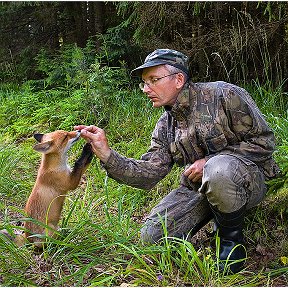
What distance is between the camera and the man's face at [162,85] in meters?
3.89

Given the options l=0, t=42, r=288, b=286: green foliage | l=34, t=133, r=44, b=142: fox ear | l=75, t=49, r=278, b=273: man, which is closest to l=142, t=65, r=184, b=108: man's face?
l=75, t=49, r=278, b=273: man

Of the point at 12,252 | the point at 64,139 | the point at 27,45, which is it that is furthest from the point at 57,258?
the point at 27,45

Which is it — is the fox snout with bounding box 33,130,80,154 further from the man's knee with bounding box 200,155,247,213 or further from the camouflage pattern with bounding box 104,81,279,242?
the man's knee with bounding box 200,155,247,213

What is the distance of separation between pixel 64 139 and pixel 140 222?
1151 mm

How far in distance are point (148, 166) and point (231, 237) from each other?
977 mm

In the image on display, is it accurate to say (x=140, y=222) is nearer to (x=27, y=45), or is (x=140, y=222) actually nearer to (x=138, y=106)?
(x=138, y=106)

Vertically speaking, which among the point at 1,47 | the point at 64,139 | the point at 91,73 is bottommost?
the point at 1,47

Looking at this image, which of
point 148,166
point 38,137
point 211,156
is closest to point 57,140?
point 38,137

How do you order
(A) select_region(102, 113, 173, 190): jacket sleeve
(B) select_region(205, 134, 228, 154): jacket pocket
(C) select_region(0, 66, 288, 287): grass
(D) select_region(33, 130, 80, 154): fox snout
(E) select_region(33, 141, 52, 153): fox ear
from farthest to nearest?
(D) select_region(33, 130, 80, 154): fox snout → (E) select_region(33, 141, 52, 153): fox ear → (A) select_region(102, 113, 173, 190): jacket sleeve → (B) select_region(205, 134, 228, 154): jacket pocket → (C) select_region(0, 66, 288, 287): grass

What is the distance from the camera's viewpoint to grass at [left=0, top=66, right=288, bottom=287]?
133 inches

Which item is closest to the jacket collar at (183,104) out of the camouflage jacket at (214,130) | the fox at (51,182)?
the camouflage jacket at (214,130)

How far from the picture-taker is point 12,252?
3.56 m

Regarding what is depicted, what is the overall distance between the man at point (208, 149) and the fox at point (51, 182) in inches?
17.8

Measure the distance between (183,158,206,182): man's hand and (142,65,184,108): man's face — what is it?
55 centimetres
